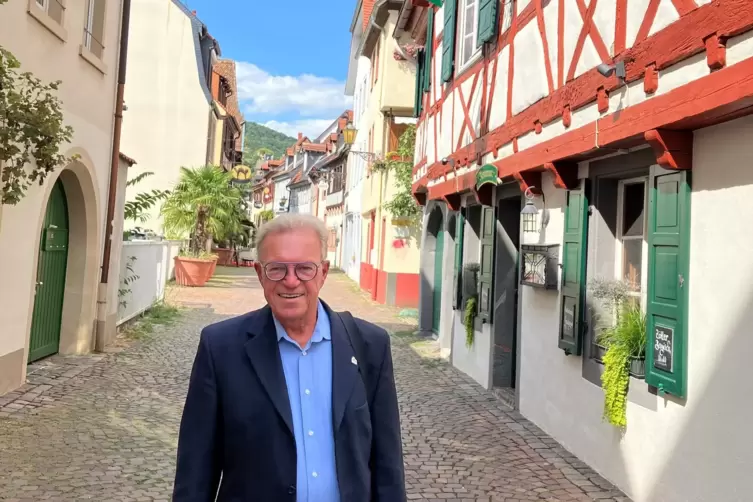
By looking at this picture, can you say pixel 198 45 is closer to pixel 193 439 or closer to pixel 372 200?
pixel 372 200

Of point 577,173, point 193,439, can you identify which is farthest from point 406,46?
point 193,439

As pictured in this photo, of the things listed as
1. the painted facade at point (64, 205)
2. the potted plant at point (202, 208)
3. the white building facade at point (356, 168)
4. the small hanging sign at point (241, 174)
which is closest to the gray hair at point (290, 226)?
the painted facade at point (64, 205)

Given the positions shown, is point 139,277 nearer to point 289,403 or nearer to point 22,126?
point 22,126

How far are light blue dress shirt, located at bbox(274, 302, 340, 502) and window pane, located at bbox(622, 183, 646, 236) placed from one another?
3.72 m

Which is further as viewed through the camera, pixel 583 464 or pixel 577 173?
pixel 577 173

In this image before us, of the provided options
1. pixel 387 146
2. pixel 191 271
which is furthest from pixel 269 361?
pixel 191 271

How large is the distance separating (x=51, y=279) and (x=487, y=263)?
5291 millimetres

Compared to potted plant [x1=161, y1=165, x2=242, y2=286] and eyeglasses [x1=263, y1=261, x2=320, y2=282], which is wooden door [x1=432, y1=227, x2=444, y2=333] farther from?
eyeglasses [x1=263, y1=261, x2=320, y2=282]

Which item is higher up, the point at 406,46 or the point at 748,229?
the point at 406,46

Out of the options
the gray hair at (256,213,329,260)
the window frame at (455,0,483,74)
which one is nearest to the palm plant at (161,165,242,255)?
the window frame at (455,0,483,74)

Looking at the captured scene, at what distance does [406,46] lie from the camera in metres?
14.8

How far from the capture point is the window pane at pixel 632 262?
4824 mm

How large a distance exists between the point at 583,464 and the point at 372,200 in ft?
45.8

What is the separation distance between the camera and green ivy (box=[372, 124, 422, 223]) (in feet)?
50.7
